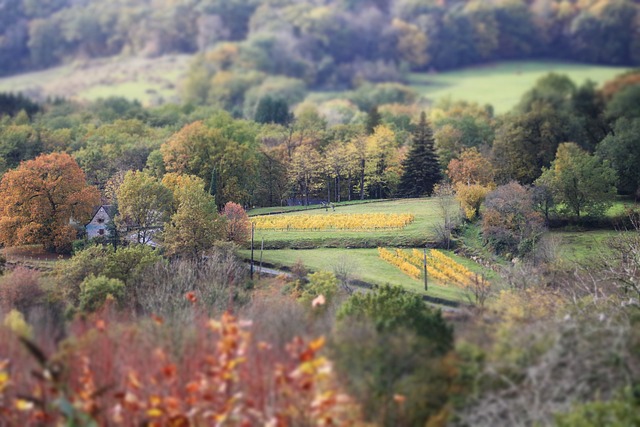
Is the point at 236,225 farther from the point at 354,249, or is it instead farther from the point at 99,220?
the point at 99,220

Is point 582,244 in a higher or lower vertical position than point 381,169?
lower

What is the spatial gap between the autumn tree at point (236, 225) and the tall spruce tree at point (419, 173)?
69.5 feet

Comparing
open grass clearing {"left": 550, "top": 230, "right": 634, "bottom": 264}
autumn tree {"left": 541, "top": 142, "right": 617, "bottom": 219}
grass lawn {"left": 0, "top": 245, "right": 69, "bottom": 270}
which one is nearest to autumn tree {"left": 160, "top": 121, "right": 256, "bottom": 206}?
grass lawn {"left": 0, "top": 245, "right": 69, "bottom": 270}

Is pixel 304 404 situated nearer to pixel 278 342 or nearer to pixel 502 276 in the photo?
pixel 278 342

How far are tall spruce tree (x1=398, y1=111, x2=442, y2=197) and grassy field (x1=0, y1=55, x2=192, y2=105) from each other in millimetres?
62676

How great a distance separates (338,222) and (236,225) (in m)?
9.13

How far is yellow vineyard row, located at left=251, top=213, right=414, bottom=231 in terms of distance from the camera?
68.9 meters

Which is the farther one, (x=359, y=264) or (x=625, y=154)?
(x=625, y=154)

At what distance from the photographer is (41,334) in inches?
1453

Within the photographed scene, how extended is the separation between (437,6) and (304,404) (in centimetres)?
15202

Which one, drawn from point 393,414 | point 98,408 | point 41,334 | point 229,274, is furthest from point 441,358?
point 229,274

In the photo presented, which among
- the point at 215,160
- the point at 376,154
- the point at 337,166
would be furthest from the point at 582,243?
the point at 215,160

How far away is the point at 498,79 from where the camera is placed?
464 ft

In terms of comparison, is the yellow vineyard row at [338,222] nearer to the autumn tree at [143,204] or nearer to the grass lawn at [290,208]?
the grass lawn at [290,208]
